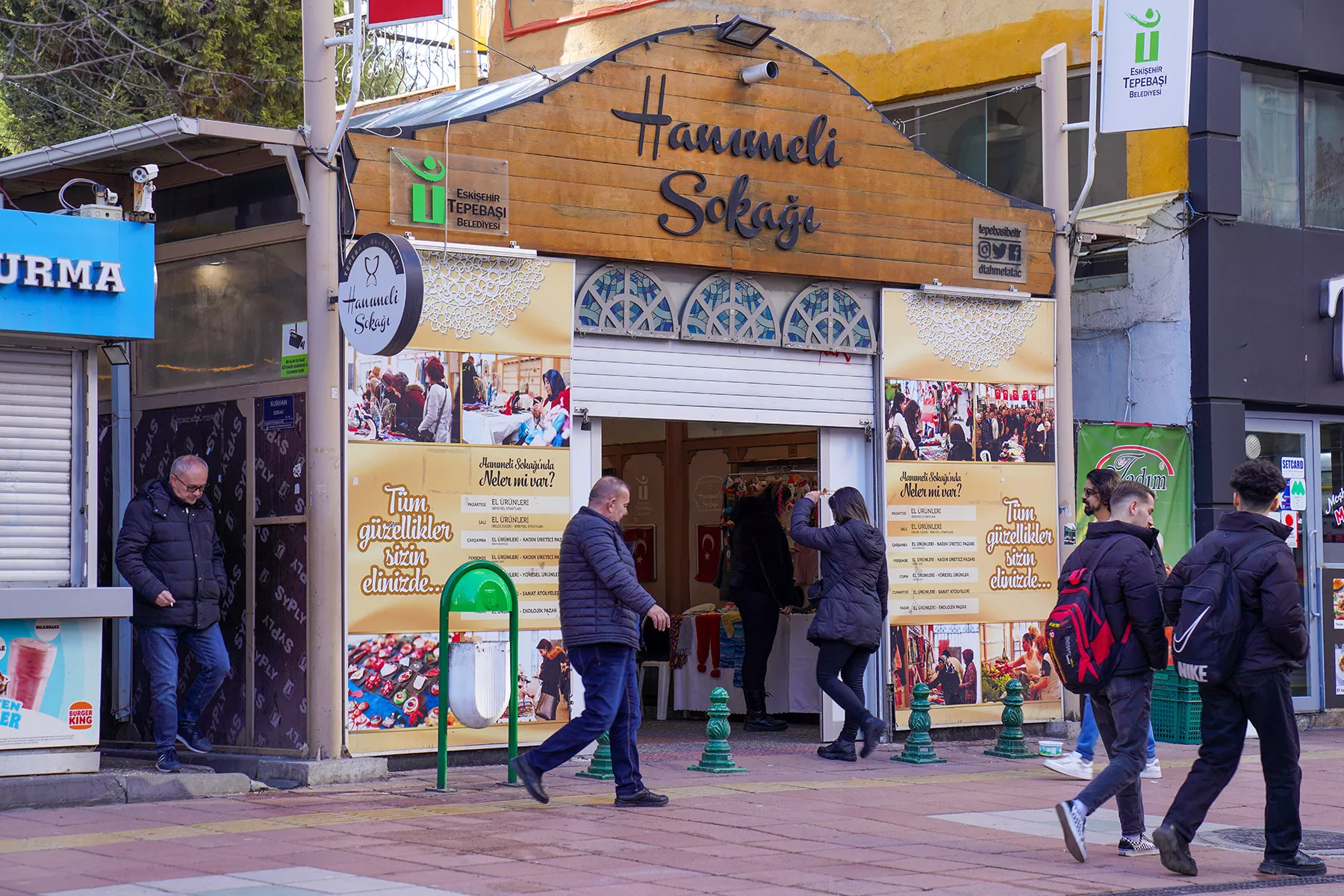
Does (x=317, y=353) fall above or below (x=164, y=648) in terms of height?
above

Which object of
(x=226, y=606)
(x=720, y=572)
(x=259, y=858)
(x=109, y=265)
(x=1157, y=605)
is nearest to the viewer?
(x=259, y=858)

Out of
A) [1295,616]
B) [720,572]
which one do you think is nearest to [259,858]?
[1295,616]

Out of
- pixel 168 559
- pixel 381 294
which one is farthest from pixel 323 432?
pixel 168 559

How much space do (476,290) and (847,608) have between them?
3.36 m

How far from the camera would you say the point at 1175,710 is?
13.9 m

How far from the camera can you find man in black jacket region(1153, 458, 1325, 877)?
25.0 ft

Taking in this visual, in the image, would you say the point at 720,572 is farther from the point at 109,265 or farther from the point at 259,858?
the point at 259,858

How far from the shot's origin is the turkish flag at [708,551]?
52.3 feet

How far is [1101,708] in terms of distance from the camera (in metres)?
8.20

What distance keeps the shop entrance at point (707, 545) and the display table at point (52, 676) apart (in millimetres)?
4977

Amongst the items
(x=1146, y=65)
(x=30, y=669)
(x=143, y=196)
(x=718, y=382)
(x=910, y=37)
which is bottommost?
(x=30, y=669)

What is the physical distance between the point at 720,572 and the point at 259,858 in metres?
7.96

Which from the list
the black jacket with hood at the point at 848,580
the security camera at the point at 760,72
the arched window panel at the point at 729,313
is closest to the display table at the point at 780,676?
the black jacket with hood at the point at 848,580

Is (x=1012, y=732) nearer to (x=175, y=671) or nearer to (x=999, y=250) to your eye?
(x=999, y=250)
